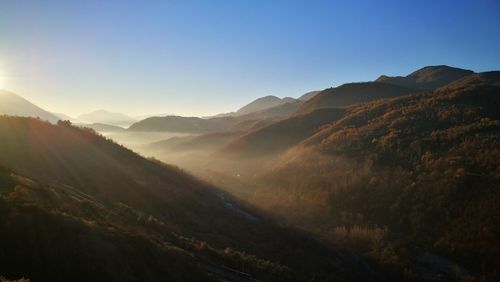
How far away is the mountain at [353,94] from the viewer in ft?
371

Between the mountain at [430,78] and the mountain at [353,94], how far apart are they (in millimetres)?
20602

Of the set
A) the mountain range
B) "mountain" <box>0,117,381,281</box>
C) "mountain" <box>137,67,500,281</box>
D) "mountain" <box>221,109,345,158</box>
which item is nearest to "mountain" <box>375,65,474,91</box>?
"mountain" <box>221,109,345,158</box>

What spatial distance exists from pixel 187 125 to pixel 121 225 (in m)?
170

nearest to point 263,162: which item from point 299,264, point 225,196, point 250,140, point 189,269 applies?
point 250,140

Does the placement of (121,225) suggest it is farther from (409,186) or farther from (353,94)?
(353,94)

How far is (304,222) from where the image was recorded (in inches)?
1195

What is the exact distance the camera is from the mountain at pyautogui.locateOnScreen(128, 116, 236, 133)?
171 meters

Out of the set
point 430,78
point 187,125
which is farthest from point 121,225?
point 187,125

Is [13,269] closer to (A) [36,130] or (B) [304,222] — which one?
(A) [36,130]

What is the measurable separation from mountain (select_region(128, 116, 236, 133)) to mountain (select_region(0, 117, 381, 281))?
135 metres

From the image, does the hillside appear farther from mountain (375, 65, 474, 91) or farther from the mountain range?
mountain (375, 65, 474, 91)

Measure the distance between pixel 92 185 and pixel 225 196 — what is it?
1255 cm

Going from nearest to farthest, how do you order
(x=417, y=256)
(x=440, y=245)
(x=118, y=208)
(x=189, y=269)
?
(x=189, y=269)
(x=118, y=208)
(x=417, y=256)
(x=440, y=245)

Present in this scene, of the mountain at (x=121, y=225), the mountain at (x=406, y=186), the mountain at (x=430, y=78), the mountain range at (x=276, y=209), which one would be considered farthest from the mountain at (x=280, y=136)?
the mountain at (x=430, y=78)
